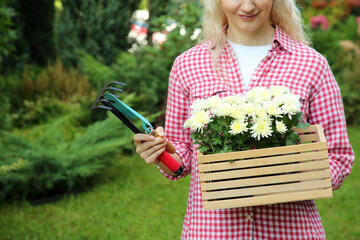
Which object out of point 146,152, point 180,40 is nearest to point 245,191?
point 146,152

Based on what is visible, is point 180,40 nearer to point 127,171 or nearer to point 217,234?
point 127,171

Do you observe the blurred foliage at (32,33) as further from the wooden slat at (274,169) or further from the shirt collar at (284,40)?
the wooden slat at (274,169)

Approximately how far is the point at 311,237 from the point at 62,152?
3215 millimetres

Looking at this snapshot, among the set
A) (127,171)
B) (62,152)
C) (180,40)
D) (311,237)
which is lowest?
(127,171)

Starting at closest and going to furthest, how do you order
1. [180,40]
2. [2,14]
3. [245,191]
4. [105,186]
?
1. [245,191]
2. [2,14]
3. [105,186]
4. [180,40]

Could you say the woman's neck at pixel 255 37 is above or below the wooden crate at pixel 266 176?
above

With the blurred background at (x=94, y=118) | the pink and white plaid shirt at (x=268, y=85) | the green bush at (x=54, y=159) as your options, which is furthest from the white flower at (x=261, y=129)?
the green bush at (x=54, y=159)

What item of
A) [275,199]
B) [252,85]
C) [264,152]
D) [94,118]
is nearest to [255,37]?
[252,85]

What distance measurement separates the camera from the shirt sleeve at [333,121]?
5.27ft

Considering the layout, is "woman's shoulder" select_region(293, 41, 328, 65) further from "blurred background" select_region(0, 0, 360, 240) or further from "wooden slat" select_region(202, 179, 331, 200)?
"blurred background" select_region(0, 0, 360, 240)

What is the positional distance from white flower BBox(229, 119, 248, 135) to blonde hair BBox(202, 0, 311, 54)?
0.45 metres

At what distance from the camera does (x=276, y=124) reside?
1393mm

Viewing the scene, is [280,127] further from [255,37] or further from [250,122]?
[255,37]

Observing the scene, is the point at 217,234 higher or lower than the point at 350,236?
higher
